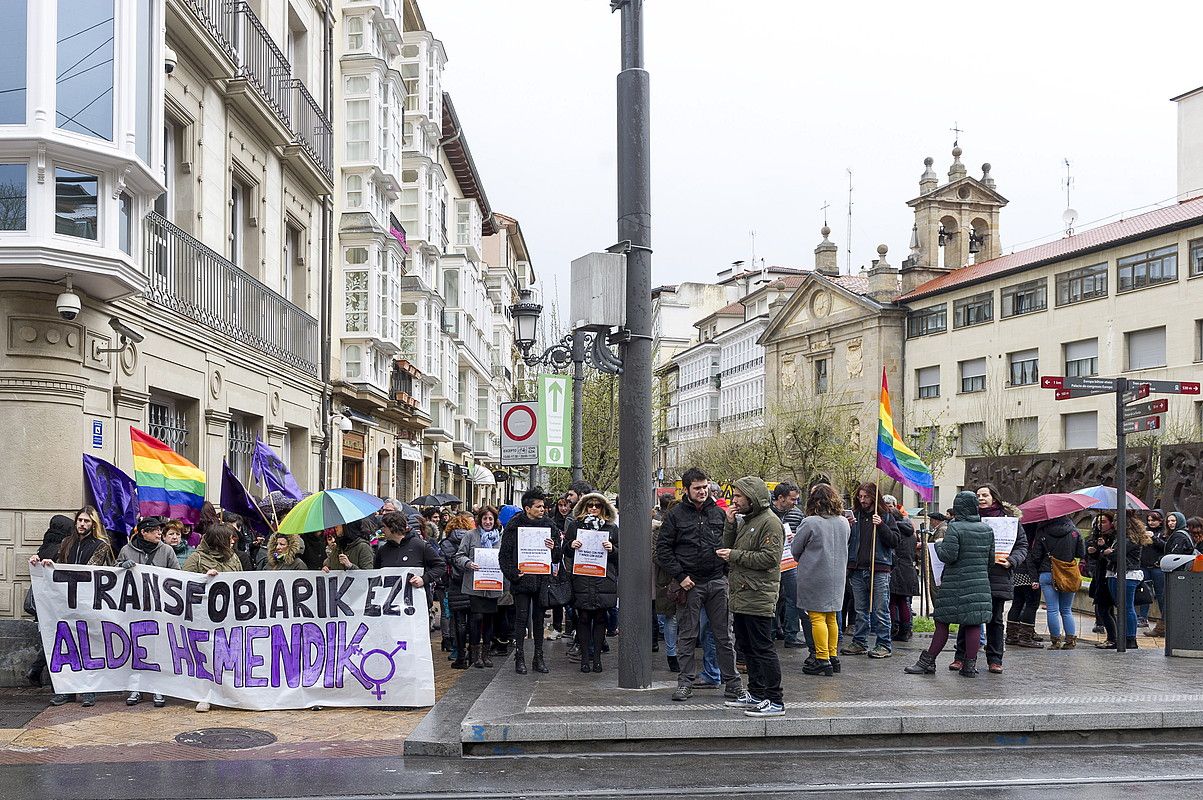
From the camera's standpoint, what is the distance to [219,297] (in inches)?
676

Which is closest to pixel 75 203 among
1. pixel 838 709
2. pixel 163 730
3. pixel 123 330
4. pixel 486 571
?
pixel 123 330

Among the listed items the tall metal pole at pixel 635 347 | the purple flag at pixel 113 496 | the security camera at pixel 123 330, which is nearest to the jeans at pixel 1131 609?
the tall metal pole at pixel 635 347

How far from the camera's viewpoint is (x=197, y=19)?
51.9ft

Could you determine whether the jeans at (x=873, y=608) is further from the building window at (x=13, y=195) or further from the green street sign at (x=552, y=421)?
the building window at (x=13, y=195)

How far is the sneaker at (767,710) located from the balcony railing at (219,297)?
8554mm

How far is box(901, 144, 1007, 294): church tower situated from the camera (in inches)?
2717

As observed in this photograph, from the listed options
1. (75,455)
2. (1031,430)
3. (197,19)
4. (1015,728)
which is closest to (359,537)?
(75,455)

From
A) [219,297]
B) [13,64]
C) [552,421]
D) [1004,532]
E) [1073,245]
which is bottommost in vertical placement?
[1004,532]

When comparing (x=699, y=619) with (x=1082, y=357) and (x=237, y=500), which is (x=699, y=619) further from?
(x=1082, y=357)

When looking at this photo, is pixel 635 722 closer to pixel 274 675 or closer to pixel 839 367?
pixel 274 675

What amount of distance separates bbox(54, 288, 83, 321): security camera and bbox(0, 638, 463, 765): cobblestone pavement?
11.6 ft

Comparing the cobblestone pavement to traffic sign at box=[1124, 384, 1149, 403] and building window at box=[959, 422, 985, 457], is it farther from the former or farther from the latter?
building window at box=[959, 422, 985, 457]

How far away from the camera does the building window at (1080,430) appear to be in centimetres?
5131

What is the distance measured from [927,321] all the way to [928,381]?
3.30m
